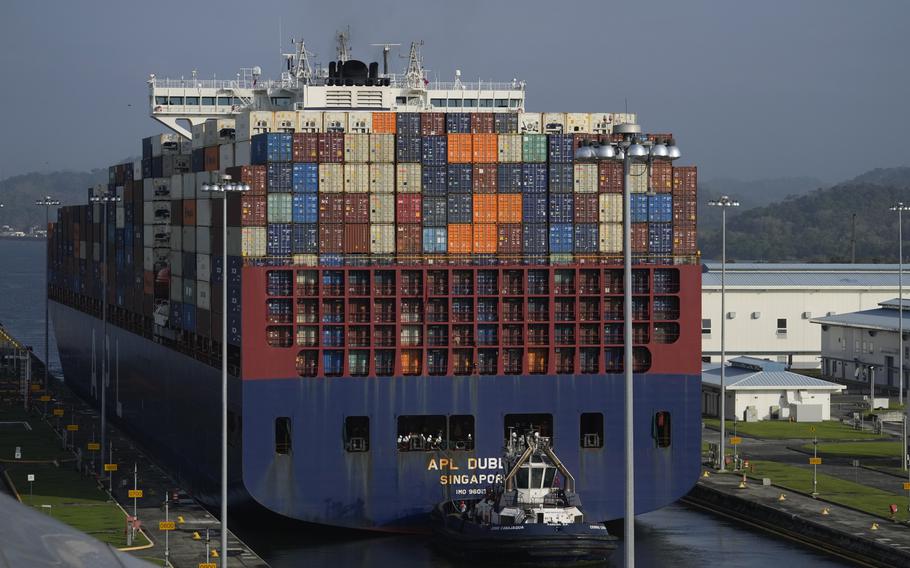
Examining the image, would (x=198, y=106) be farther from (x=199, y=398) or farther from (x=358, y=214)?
(x=358, y=214)

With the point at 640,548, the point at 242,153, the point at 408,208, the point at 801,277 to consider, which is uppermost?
the point at 242,153

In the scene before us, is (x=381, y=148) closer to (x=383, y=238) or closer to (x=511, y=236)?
(x=383, y=238)

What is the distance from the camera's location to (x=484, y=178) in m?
48.2

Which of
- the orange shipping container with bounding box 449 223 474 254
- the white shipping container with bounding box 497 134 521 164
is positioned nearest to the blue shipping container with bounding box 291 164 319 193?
the orange shipping container with bounding box 449 223 474 254

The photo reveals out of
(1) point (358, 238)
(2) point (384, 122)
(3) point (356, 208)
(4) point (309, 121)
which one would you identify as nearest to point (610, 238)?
(1) point (358, 238)

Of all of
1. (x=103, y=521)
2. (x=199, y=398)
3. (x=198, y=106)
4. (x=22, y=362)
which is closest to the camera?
(x=103, y=521)

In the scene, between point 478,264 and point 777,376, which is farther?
point 777,376

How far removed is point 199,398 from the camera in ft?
180

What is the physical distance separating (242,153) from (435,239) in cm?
889

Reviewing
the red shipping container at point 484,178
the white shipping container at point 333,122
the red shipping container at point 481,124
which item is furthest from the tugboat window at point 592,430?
the white shipping container at point 333,122

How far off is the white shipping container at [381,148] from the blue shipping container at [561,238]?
18.8ft

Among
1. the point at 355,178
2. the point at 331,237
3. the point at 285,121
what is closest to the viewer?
the point at 331,237

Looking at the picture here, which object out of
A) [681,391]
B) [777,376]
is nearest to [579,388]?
[681,391]

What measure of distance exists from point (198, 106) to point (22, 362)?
2999cm
